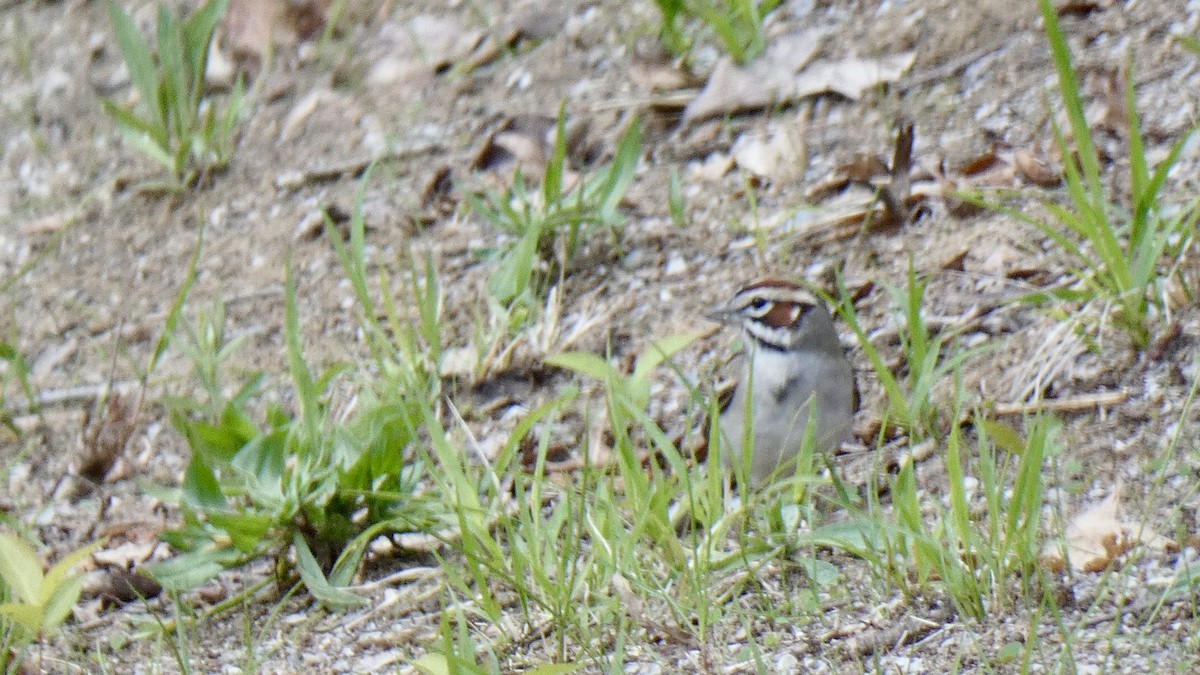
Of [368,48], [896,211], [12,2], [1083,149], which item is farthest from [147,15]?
[1083,149]

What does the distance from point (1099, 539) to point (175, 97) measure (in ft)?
15.1

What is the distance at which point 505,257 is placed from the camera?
221 inches

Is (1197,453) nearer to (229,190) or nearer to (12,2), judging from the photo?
(229,190)

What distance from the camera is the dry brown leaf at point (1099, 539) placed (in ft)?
11.8

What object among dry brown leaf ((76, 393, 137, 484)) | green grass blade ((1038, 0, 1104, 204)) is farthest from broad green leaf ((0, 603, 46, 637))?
green grass blade ((1038, 0, 1104, 204))

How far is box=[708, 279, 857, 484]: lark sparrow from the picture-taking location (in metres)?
4.70

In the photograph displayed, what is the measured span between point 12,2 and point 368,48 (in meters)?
2.86

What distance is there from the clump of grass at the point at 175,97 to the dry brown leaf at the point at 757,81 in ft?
7.20

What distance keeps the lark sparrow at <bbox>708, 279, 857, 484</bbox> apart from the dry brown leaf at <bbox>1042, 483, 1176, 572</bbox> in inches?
39.3

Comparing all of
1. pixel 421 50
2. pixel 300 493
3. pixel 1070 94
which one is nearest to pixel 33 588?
pixel 300 493

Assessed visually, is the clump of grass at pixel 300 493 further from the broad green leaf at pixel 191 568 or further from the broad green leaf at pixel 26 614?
the broad green leaf at pixel 26 614

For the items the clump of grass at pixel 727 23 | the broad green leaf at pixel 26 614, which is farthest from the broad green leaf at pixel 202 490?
the clump of grass at pixel 727 23

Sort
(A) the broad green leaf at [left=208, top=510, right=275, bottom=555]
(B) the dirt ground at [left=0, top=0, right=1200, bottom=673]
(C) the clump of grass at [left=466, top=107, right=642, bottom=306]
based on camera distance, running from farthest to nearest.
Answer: (C) the clump of grass at [left=466, top=107, right=642, bottom=306] → (A) the broad green leaf at [left=208, top=510, right=275, bottom=555] → (B) the dirt ground at [left=0, top=0, right=1200, bottom=673]

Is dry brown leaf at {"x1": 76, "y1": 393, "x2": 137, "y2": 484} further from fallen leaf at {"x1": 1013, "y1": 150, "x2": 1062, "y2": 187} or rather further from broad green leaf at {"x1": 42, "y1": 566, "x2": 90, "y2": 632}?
fallen leaf at {"x1": 1013, "y1": 150, "x2": 1062, "y2": 187}
